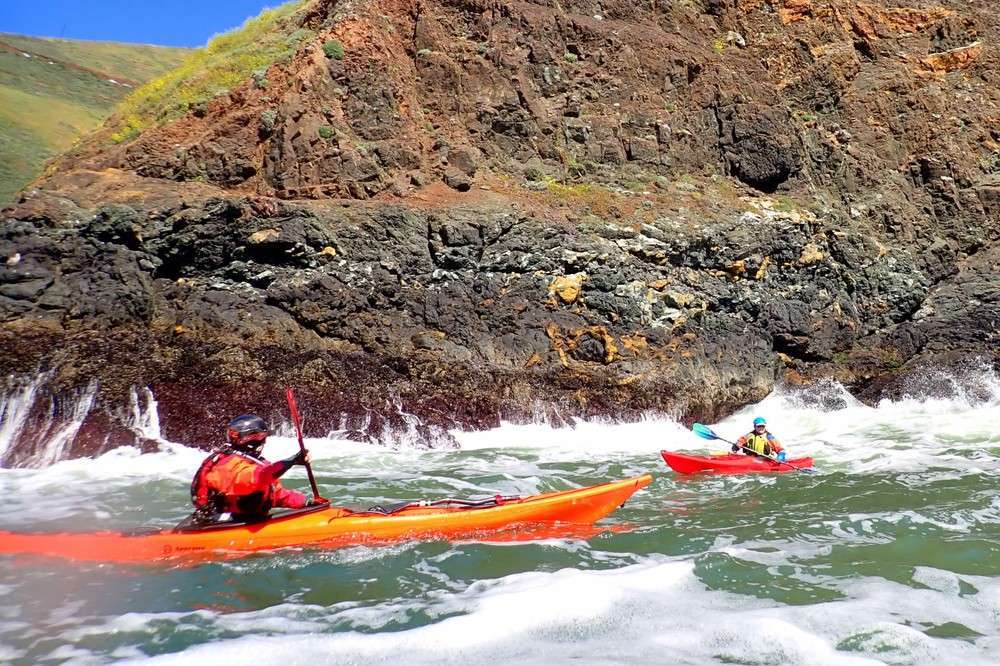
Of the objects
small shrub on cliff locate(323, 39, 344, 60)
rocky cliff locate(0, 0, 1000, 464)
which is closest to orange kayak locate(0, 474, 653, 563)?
rocky cliff locate(0, 0, 1000, 464)

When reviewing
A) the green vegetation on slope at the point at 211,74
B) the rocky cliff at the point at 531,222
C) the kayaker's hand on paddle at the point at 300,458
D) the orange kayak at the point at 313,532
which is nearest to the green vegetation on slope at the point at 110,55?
the green vegetation on slope at the point at 211,74

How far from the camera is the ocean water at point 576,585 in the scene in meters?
3.51

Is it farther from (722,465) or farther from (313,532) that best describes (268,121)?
(313,532)

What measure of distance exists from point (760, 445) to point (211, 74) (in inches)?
431

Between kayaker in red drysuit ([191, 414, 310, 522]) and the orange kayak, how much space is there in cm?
13

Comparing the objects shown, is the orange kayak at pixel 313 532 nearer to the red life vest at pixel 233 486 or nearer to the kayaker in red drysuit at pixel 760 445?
the red life vest at pixel 233 486

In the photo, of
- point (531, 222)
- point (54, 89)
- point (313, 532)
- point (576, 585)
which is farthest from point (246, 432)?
point (54, 89)

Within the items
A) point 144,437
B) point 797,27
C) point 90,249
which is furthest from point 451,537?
point 797,27

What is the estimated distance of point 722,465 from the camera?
797 centimetres

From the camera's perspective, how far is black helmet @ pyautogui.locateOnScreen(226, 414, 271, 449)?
16.9 feet

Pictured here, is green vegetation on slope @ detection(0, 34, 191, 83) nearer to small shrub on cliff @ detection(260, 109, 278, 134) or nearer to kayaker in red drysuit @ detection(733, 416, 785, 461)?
small shrub on cliff @ detection(260, 109, 278, 134)

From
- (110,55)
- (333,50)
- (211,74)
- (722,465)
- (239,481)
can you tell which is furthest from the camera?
(110,55)

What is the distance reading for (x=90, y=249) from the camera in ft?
34.6

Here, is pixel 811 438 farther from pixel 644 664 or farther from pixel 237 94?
pixel 237 94
